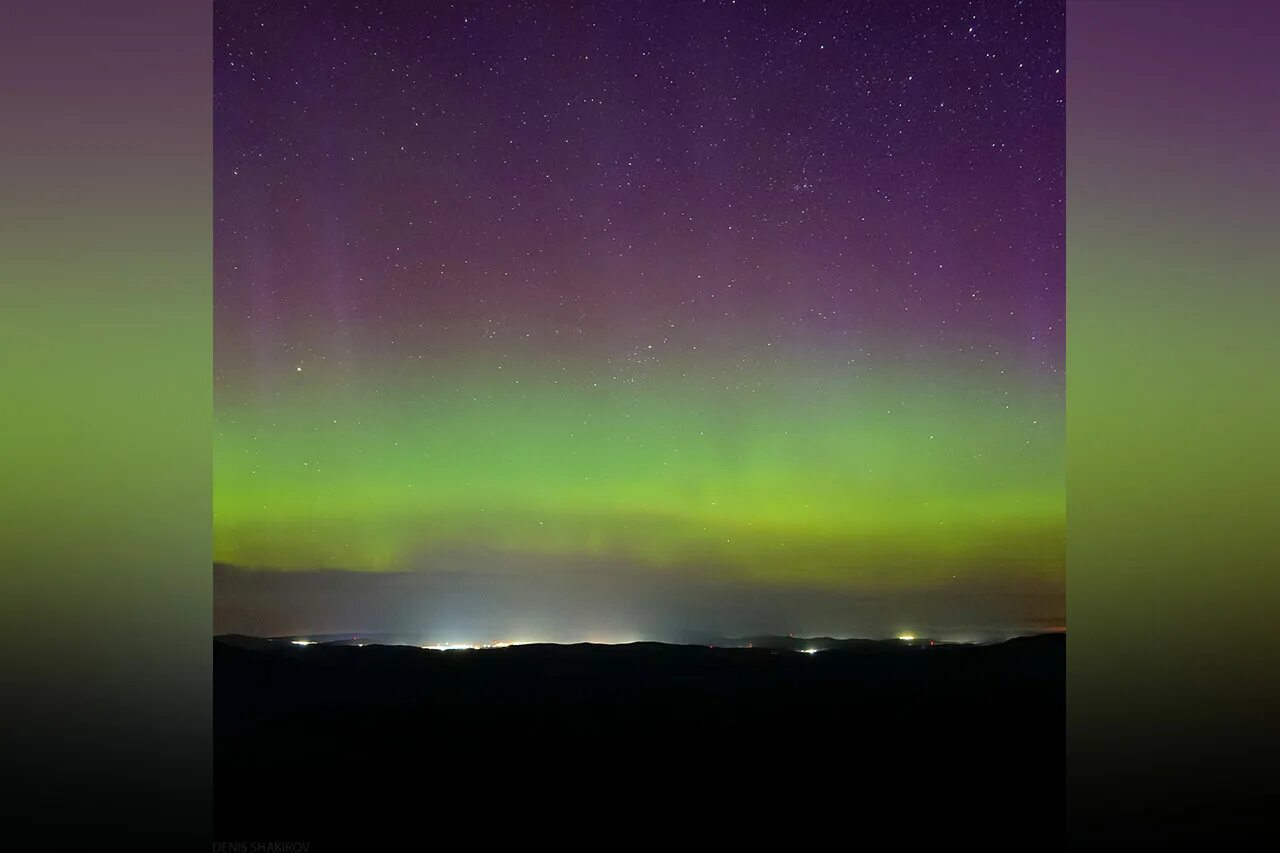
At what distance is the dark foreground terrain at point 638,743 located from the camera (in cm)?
413

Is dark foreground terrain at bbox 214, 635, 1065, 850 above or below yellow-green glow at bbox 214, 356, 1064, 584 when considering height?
below

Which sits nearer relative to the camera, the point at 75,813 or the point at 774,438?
the point at 75,813

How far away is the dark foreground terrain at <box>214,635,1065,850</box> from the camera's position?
4.13 meters

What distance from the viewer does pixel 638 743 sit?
458 cm

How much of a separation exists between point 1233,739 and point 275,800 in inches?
182

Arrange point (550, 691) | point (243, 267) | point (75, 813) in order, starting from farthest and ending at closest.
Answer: point (550, 691) < point (243, 267) < point (75, 813)

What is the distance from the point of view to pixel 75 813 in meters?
4.01

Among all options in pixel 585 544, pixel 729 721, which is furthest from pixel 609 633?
pixel 729 721

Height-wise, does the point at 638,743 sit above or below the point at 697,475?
below

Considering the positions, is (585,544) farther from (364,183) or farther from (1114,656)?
(1114,656)

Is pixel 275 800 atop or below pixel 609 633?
below

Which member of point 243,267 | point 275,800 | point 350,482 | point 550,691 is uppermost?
point 243,267

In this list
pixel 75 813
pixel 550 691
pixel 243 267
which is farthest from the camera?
pixel 550 691

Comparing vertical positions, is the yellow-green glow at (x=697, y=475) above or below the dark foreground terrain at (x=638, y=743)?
above
